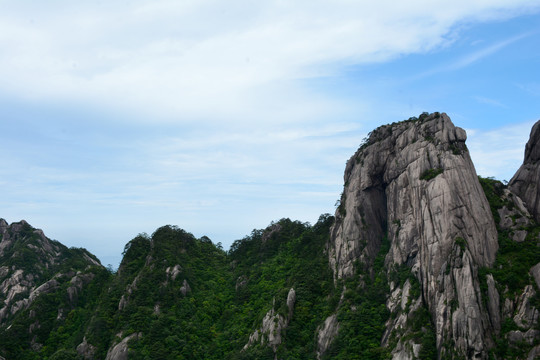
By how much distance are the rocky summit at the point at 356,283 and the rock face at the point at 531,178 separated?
0.62 feet

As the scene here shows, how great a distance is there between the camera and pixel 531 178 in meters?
64.4

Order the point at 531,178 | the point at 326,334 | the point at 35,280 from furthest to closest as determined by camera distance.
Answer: the point at 35,280, the point at 326,334, the point at 531,178

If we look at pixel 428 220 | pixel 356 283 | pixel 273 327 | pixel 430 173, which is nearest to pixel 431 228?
pixel 428 220

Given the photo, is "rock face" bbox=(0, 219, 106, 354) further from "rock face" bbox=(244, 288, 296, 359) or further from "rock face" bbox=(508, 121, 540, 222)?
"rock face" bbox=(508, 121, 540, 222)

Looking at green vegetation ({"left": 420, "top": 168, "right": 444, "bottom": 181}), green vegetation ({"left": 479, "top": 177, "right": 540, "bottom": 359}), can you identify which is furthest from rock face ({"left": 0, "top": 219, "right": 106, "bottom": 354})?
green vegetation ({"left": 479, "top": 177, "right": 540, "bottom": 359})

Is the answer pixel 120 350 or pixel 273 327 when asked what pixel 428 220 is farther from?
pixel 120 350

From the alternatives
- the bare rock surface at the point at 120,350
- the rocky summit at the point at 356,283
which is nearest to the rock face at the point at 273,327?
the rocky summit at the point at 356,283

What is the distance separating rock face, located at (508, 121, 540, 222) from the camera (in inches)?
2469

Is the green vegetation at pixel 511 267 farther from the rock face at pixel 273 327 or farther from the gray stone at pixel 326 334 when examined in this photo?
the rock face at pixel 273 327

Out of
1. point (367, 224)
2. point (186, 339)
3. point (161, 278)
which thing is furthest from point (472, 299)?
point (161, 278)

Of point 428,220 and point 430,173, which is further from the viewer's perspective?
point 430,173

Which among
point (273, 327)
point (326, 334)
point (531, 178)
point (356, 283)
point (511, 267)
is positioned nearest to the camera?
point (511, 267)

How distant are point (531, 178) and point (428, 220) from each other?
18.1 meters

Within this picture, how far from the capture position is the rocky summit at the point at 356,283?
54469 mm
